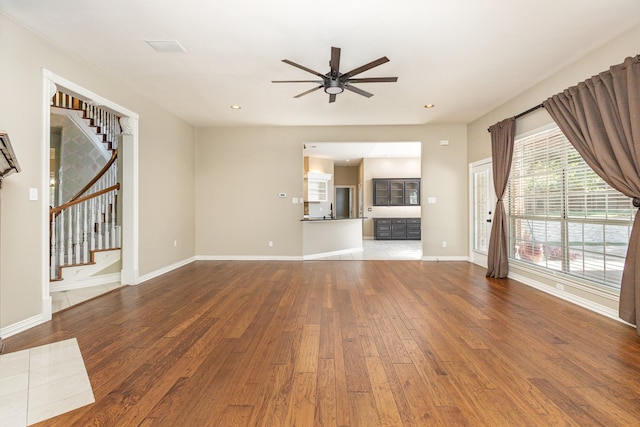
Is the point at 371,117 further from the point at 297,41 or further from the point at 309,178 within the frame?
the point at 309,178

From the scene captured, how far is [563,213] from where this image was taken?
12.7 ft

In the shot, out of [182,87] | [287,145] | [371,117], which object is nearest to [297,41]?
[182,87]

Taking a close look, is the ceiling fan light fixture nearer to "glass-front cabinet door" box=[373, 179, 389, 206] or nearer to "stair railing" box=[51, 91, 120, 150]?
"stair railing" box=[51, 91, 120, 150]

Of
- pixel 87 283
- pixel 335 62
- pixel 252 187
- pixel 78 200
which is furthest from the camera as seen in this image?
pixel 252 187

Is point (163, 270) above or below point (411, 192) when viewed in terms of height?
below

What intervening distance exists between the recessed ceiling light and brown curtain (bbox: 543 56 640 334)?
4.34 meters

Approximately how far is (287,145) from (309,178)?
3.92 meters

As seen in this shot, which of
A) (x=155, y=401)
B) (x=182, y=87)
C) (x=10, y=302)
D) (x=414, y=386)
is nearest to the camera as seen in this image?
(x=155, y=401)

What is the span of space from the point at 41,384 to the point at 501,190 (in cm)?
576

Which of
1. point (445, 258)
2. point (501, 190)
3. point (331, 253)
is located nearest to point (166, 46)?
point (501, 190)

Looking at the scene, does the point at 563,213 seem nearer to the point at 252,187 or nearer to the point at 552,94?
the point at 552,94

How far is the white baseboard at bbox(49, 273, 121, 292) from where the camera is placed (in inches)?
165

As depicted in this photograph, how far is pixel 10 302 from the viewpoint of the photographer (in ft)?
8.99

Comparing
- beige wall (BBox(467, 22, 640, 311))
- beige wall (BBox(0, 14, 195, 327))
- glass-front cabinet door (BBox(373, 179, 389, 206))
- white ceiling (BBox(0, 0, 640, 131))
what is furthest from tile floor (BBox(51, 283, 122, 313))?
glass-front cabinet door (BBox(373, 179, 389, 206))
